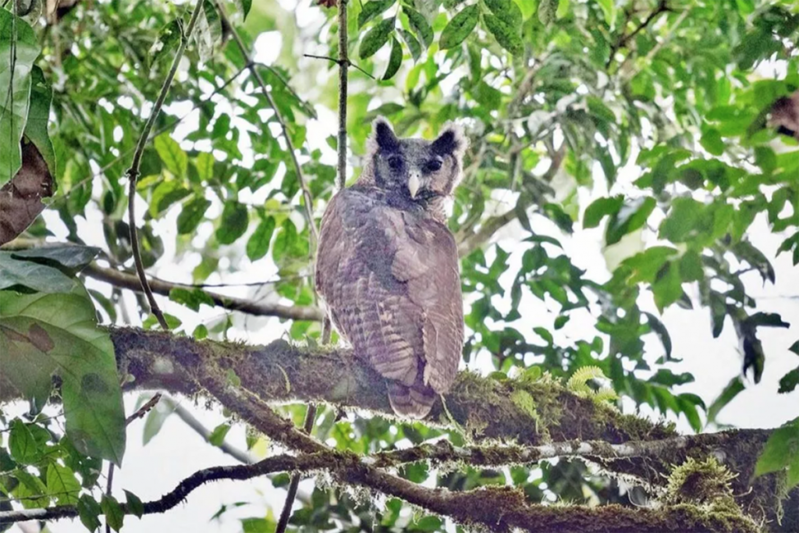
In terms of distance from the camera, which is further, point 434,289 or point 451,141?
point 451,141

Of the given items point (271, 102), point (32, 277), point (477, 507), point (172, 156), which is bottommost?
point (477, 507)

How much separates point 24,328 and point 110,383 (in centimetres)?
14

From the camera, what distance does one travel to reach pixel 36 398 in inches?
48.6

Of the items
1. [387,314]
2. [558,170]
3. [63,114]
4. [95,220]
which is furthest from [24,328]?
[558,170]

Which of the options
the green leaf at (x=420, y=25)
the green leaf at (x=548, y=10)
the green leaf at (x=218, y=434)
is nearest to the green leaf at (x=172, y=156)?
the green leaf at (x=218, y=434)

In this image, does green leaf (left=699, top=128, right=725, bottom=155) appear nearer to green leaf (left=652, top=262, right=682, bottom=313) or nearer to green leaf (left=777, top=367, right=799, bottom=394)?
green leaf (left=652, top=262, right=682, bottom=313)

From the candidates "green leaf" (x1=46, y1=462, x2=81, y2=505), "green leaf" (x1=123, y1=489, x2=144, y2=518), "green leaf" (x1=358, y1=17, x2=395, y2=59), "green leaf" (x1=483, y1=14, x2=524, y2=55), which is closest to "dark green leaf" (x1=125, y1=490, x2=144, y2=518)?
"green leaf" (x1=123, y1=489, x2=144, y2=518)

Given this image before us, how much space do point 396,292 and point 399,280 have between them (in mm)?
34

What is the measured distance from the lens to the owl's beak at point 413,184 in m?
2.14

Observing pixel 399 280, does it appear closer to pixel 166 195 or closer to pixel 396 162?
pixel 396 162

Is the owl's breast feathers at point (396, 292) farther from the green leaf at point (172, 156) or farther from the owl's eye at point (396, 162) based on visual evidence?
the green leaf at point (172, 156)

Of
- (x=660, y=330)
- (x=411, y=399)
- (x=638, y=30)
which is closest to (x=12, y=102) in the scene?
(x=411, y=399)

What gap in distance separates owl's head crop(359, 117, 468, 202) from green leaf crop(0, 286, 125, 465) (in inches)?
45.8

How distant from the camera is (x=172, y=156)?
7.57 ft
